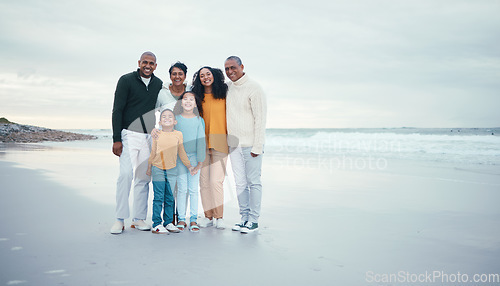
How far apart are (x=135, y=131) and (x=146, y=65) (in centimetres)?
69

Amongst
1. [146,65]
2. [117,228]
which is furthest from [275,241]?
[146,65]

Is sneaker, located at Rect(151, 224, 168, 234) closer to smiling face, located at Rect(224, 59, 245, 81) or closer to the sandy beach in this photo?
the sandy beach

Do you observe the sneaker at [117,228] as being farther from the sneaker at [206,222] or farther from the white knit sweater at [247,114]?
the white knit sweater at [247,114]

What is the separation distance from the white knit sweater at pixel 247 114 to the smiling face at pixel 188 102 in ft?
1.32

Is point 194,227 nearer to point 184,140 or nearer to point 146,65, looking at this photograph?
point 184,140

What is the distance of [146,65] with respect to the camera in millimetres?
3605

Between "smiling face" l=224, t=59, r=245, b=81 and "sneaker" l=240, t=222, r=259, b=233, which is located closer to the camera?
"sneaker" l=240, t=222, r=259, b=233

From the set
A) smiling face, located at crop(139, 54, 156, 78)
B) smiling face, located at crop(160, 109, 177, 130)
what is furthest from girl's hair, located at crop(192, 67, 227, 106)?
smiling face, located at crop(139, 54, 156, 78)

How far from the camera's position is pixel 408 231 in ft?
12.0

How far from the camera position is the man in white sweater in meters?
3.69

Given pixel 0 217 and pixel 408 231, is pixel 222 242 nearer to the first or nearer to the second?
pixel 408 231

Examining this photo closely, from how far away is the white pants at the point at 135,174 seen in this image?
11.6ft

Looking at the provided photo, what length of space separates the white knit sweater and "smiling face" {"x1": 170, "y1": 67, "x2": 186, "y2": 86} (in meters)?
0.57

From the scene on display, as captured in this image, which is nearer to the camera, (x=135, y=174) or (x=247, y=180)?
(x=135, y=174)
